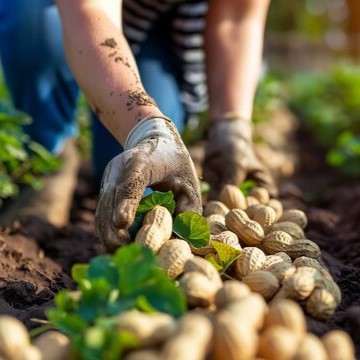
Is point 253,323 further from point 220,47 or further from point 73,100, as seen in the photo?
point 73,100

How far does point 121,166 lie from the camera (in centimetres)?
201

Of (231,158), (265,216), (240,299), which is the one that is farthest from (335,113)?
(240,299)

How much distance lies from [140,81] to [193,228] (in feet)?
1.91

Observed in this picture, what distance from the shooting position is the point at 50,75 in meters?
3.64

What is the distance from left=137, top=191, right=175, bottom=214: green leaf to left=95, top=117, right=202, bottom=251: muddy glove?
1.4 inches

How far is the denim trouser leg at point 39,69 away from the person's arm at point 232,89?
0.71 meters

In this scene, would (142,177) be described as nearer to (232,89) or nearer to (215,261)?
(215,261)

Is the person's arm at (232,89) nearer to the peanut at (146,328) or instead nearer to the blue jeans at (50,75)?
the blue jeans at (50,75)

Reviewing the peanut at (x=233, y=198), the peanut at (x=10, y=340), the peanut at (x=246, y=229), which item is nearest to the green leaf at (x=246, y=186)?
the peanut at (x=233, y=198)

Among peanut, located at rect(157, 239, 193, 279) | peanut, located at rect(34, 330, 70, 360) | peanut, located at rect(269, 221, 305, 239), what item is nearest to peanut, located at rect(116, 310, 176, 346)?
peanut, located at rect(34, 330, 70, 360)

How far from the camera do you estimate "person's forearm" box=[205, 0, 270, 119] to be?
329cm

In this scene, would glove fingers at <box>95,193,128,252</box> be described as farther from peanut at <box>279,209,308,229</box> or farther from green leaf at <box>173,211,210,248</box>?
peanut at <box>279,209,308,229</box>

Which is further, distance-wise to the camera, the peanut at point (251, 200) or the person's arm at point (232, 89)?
the person's arm at point (232, 89)

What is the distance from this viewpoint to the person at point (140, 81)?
210 cm
